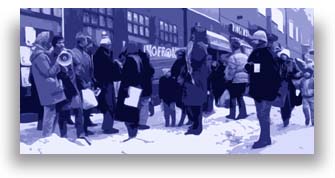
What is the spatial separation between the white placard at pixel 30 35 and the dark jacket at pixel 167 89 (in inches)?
32.7

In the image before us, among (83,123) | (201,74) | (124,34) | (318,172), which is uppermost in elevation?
(124,34)

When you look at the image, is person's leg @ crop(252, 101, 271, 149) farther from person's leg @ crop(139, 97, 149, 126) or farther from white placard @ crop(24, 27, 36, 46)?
white placard @ crop(24, 27, 36, 46)

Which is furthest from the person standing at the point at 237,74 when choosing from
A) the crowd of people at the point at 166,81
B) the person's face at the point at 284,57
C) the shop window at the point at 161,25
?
the shop window at the point at 161,25

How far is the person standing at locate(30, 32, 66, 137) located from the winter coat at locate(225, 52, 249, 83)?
3.47 ft

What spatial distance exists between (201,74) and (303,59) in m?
0.64

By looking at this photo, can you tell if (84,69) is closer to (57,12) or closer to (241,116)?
(57,12)

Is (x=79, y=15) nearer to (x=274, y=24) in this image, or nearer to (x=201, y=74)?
(x=201, y=74)

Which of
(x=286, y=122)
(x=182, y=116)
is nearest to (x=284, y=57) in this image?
(x=286, y=122)

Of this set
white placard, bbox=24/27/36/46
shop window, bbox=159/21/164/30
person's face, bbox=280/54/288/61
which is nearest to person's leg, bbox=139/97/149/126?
shop window, bbox=159/21/164/30

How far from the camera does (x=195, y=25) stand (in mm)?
3594

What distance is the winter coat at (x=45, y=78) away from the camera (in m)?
3.59

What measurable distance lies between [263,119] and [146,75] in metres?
0.78

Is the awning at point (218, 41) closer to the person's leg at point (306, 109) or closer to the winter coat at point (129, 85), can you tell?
the winter coat at point (129, 85)
